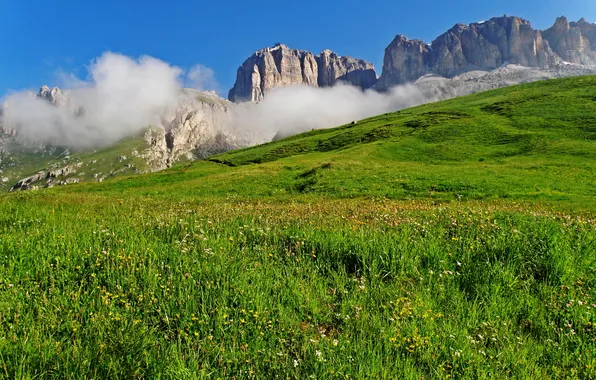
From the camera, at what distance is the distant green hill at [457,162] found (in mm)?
34906

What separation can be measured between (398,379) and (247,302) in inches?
87.7

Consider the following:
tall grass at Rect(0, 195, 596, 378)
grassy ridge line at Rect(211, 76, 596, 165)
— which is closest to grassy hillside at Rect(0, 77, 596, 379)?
tall grass at Rect(0, 195, 596, 378)

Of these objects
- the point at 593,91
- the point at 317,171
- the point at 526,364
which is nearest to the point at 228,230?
the point at 526,364

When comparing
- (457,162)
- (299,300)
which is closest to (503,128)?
(457,162)

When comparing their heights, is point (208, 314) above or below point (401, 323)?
above

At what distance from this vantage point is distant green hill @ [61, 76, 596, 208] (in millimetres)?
34906

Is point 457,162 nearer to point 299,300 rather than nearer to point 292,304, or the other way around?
point 299,300

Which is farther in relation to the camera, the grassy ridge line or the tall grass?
the grassy ridge line

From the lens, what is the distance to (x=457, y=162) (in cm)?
5644

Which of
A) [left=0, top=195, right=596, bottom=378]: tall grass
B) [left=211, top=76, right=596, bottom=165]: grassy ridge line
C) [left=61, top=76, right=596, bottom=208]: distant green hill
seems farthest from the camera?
[left=211, top=76, right=596, bottom=165]: grassy ridge line

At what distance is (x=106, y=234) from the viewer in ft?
22.3

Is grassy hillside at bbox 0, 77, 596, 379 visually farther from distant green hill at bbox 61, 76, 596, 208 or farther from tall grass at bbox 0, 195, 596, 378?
distant green hill at bbox 61, 76, 596, 208

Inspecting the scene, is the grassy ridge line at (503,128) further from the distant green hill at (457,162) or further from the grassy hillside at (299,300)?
the grassy hillside at (299,300)

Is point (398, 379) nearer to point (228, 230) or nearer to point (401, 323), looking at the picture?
point (401, 323)
